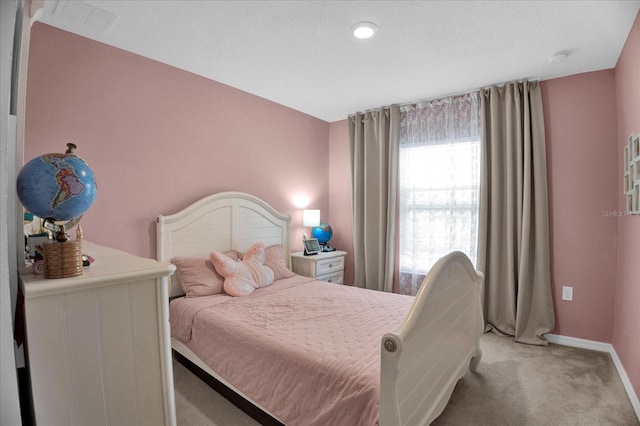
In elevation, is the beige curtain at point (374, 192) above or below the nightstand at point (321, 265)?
above

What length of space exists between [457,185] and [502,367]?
174 cm

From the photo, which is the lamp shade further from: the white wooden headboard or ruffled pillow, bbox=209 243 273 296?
ruffled pillow, bbox=209 243 273 296

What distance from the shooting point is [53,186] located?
2.46 feet

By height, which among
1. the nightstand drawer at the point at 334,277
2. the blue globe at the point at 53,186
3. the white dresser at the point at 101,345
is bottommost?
the nightstand drawer at the point at 334,277

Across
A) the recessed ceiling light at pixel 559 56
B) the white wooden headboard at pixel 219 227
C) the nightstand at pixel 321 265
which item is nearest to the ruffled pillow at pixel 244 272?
the white wooden headboard at pixel 219 227

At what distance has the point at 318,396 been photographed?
145 centimetres

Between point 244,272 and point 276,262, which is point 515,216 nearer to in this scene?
point 276,262

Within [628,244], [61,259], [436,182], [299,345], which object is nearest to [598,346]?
[628,244]

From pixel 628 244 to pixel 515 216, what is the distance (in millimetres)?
825

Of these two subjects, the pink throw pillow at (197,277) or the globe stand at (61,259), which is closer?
the globe stand at (61,259)

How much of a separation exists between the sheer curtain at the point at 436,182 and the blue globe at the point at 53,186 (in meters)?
3.26

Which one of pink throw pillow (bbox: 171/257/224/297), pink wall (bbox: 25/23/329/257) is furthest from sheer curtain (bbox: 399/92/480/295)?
pink throw pillow (bbox: 171/257/224/297)

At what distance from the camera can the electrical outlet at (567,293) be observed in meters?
2.83

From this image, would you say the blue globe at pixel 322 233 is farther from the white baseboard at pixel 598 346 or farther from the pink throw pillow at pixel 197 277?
the white baseboard at pixel 598 346
